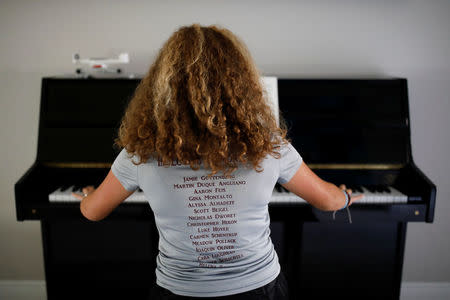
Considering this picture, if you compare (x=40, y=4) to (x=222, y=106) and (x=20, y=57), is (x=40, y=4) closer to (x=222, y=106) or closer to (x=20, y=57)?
(x=20, y=57)

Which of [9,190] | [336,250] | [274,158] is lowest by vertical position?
[336,250]

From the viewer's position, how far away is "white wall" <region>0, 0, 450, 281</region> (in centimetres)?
231

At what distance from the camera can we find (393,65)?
7.77ft

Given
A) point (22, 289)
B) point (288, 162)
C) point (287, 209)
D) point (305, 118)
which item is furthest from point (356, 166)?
point (22, 289)

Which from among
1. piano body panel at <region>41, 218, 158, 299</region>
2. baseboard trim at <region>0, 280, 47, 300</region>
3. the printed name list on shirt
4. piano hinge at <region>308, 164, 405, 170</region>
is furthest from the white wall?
the printed name list on shirt

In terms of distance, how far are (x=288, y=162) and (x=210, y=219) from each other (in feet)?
0.84

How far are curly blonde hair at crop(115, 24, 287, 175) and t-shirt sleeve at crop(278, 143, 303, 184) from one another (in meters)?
0.03

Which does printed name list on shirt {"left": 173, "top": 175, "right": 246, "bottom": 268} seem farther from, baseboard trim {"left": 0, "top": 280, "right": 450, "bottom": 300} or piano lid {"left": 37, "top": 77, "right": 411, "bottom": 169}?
baseboard trim {"left": 0, "top": 280, "right": 450, "bottom": 300}

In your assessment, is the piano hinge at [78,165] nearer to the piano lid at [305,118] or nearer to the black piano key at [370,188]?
the piano lid at [305,118]

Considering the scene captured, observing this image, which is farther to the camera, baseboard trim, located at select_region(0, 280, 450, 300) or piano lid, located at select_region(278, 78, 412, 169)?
baseboard trim, located at select_region(0, 280, 450, 300)

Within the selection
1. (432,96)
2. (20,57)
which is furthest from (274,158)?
(20,57)

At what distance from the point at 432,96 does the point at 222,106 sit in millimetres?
1999

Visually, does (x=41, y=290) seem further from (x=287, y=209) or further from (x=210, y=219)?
(x=210, y=219)

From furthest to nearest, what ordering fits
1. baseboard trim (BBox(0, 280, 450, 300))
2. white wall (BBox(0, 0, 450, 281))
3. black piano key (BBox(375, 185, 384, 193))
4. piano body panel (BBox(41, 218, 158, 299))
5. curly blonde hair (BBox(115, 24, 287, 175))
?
baseboard trim (BBox(0, 280, 450, 300)) < white wall (BBox(0, 0, 450, 281)) < piano body panel (BBox(41, 218, 158, 299)) < black piano key (BBox(375, 185, 384, 193)) < curly blonde hair (BBox(115, 24, 287, 175))
